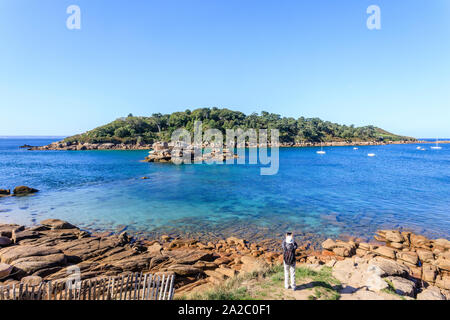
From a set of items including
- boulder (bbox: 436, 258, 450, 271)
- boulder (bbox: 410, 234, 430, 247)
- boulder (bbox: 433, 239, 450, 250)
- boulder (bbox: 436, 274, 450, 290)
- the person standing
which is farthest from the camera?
boulder (bbox: 410, 234, 430, 247)

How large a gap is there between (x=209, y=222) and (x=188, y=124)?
5501 inches

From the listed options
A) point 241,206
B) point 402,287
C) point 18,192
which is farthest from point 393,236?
point 18,192

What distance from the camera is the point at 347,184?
39.2 meters

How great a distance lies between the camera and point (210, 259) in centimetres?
1408

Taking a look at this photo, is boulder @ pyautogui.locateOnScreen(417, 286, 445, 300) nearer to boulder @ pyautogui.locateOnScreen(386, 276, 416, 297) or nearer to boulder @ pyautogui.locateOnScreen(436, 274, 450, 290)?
boulder @ pyautogui.locateOnScreen(386, 276, 416, 297)

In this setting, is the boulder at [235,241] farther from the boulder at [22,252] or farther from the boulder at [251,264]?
the boulder at [22,252]

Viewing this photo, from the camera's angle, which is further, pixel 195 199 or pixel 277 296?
pixel 195 199

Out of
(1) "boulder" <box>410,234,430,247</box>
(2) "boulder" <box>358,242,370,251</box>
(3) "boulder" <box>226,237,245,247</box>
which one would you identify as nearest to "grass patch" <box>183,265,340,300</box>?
(3) "boulder" <box>226,237,245,247</box>

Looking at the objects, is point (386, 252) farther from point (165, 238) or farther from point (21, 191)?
point (21, 191)

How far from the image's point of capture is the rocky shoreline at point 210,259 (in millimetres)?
10438

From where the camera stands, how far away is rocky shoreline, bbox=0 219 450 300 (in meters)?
10.4
